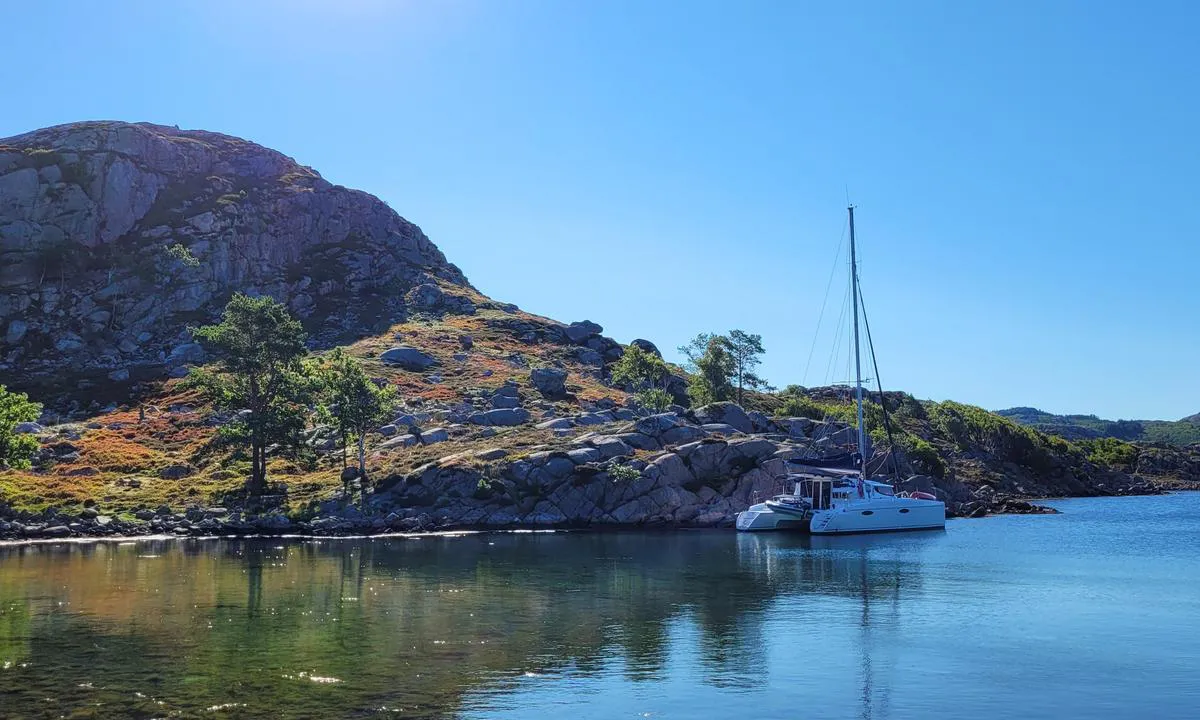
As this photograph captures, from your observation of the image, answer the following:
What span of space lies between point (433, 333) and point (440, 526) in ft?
262

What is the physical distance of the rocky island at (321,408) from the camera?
90812 mm

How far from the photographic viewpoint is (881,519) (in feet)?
293

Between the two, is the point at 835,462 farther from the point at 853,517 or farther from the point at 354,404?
the point at 354,404

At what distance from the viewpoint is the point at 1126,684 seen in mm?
31219

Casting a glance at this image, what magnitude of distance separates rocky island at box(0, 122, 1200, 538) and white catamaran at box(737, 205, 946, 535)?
5.43 metres

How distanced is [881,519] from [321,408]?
59838 mm

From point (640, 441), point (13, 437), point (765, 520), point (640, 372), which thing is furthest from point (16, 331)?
point (765, 520)

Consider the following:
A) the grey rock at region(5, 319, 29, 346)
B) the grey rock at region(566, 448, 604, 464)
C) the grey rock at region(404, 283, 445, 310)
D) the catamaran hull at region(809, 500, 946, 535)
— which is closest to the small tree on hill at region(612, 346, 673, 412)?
the grey rock at region(566, 448, 604, 464)

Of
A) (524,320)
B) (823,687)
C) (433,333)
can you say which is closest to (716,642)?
(823,687)

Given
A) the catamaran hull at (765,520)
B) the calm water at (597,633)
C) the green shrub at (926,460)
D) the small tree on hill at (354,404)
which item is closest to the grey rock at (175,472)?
the small tree on hill at (354,404)

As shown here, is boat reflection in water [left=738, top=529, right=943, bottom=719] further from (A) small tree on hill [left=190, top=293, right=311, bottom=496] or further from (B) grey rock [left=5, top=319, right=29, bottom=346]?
(B) grey rock [left=5, top=319, right=29, bottom=346]

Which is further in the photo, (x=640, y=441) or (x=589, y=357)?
(x=589, y=357)

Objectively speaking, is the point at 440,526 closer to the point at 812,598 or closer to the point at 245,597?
the point at 245,597

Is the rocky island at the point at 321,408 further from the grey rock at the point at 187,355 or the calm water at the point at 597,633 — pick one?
the calm water at the point at 597,633
